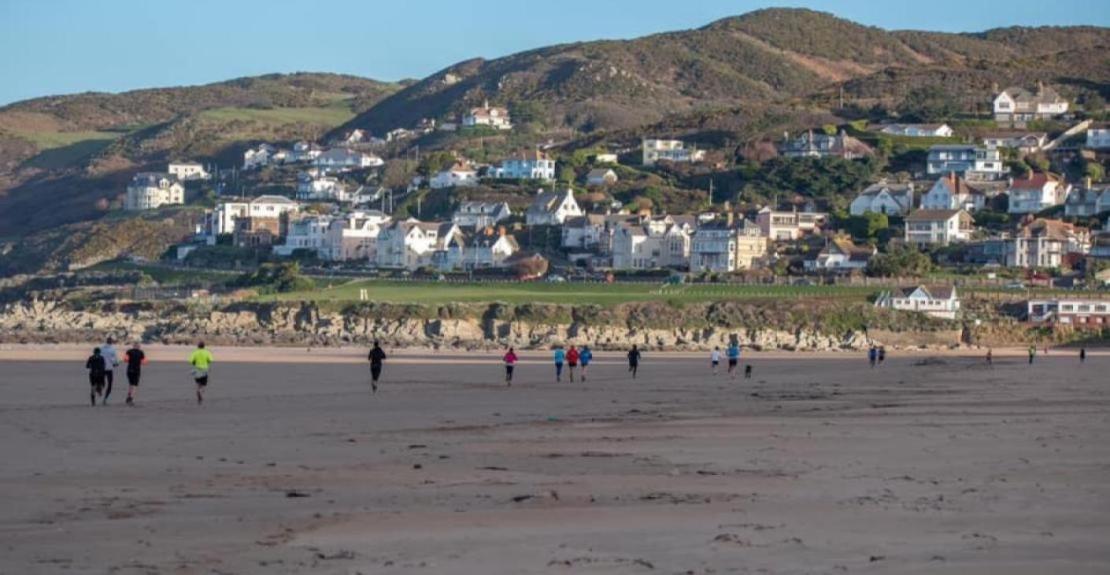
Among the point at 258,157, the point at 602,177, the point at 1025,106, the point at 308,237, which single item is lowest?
the point at 308,237

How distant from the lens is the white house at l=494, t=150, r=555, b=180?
10231 cm

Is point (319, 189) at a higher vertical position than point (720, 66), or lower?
lower

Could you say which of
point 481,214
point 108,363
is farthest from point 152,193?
point 108,363

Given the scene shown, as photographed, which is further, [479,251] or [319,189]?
[319,189]

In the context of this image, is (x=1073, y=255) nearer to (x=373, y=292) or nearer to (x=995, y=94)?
(x=373, y=292)

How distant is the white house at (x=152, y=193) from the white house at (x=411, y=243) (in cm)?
3912

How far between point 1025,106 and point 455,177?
3521 cm

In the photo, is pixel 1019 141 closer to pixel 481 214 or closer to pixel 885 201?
pixel 885 201

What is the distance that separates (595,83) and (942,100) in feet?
154

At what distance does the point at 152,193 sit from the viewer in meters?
120

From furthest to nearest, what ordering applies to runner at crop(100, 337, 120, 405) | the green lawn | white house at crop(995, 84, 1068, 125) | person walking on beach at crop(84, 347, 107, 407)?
white house at crop(995, 84, 1068, 125) < the green lawn < runner at crop(100, 337, 120, 405) < person walking on beach at crop(84, 347, 107, 407)

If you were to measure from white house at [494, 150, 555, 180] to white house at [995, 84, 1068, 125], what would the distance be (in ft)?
91.2

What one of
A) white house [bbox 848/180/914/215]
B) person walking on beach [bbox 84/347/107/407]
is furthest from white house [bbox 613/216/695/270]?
person walking on beach [bbox 84/347/107/407]

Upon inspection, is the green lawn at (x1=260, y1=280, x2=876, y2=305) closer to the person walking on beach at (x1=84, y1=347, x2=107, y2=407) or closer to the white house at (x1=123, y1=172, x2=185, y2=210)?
the person walking on beach at (x1=84, y1=347, x2=107, y2=407)
